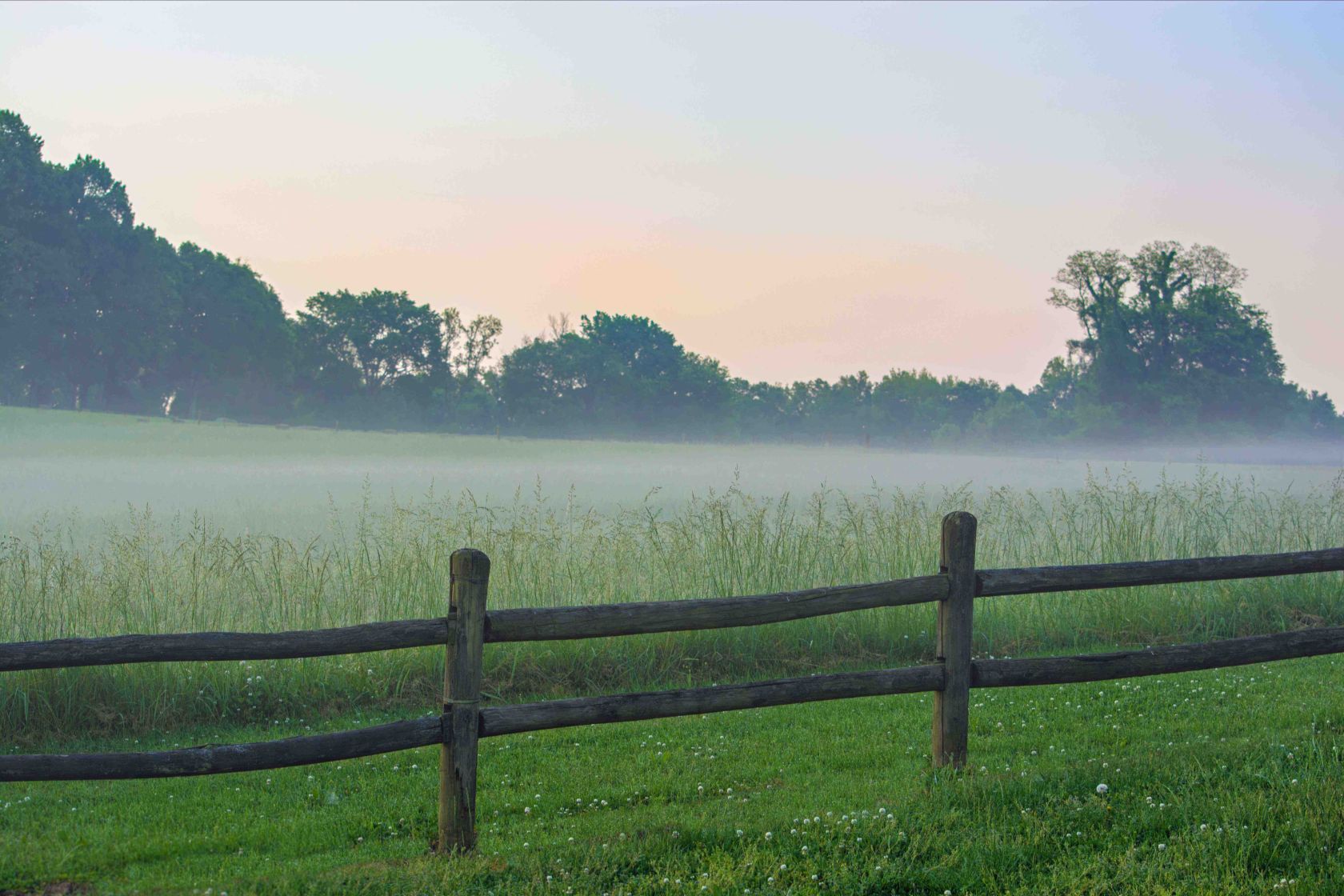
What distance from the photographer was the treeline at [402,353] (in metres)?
51.1

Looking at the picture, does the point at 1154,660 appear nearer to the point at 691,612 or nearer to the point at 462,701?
the point at 691,612

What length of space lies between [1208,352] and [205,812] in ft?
199

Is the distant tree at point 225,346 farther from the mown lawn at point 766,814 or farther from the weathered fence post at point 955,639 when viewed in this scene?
the weathered fence post at point 955,639

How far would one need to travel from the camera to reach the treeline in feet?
168

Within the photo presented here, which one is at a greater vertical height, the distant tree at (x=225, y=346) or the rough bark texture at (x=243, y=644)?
the distant tree at (x=225, y=346)

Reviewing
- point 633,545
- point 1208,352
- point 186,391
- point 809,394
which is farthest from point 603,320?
point 633,545

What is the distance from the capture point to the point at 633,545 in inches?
490

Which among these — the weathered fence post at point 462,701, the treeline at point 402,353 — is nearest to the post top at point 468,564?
the weathered fence post at point 462,701

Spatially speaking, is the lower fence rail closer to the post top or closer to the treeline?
the post top

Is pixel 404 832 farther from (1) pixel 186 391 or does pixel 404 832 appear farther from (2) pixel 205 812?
(1) pixel 186 391

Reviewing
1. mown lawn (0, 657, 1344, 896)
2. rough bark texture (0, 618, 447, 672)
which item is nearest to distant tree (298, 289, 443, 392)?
mown lawn (0, 657, 1344, 896)

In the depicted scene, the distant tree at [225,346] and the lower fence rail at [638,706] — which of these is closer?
the lower fence rail at [638,706]

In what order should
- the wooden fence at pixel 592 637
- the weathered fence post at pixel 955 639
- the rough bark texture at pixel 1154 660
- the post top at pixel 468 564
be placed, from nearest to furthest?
the wooden fence at pixel 592 637
the post top at pixel 468 564
the weathered fence post at pixel 955 639
the rough bark texture at pixel 1154 660

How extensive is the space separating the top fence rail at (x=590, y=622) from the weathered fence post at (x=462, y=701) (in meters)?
0.09
